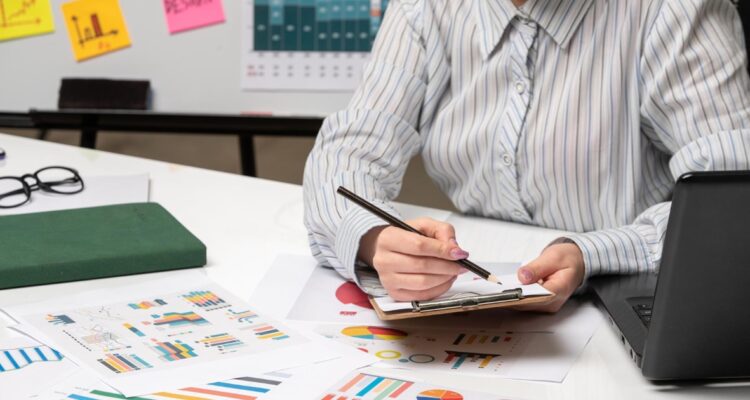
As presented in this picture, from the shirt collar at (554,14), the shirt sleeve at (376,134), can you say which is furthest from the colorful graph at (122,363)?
the shirt collar at (554,14)

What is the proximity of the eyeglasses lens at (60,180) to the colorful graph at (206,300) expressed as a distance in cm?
47

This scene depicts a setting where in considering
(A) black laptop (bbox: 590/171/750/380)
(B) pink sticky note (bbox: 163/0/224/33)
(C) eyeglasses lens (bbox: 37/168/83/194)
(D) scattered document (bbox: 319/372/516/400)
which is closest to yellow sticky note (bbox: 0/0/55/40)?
(B) pink sticky note (bbox: 163/0/224/33)

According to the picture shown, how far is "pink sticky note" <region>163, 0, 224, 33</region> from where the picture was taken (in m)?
1.99

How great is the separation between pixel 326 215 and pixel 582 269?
1.02 feet

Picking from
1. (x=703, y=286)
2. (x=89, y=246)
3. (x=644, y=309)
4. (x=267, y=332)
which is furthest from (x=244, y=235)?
(x=703, y=286)

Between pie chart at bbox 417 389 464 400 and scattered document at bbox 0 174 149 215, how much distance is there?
70 cm

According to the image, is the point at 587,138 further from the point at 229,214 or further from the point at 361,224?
the point at 229,214

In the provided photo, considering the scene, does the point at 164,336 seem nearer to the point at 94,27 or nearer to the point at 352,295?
the point at 352,295

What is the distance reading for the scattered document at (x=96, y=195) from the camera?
4.34 feet

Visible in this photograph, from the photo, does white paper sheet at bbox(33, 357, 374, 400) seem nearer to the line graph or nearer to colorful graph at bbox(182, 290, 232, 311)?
colorful graph at bbox(182, 290, 232, 311)

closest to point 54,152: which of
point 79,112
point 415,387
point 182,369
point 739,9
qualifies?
point 79,112

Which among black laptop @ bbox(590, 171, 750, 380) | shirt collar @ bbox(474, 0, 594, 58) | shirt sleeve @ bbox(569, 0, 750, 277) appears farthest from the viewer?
shirt collar @ bbox(474, 0, 594, 58)

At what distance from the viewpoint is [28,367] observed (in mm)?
834

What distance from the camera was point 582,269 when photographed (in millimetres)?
1012
